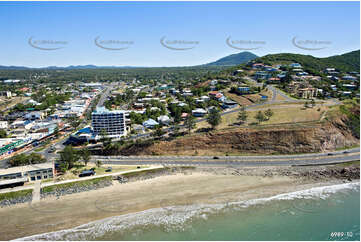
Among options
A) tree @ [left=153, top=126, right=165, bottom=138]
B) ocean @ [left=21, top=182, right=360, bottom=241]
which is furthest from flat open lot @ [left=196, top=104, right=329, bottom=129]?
ocean @ [left=21, top=182, right=360, bottom=241]

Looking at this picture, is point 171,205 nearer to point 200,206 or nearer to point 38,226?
point 200,206

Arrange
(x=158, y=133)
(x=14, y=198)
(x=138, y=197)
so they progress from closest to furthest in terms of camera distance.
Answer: (x=14, y=198)
(x=138, y=197)
(x=158, y=133)

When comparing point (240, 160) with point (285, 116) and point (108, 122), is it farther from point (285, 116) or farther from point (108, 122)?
point (108, 122)

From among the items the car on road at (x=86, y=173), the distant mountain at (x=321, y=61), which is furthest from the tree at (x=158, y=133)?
the distant mountain at (x=321, y=61)

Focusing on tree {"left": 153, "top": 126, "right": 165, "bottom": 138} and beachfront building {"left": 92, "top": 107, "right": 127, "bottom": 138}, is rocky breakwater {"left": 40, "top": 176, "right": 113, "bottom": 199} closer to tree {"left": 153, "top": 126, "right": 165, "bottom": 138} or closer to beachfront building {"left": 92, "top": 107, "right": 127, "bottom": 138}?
tree {"left": 153, "top": 126, "right": 165, "bottom": 138}

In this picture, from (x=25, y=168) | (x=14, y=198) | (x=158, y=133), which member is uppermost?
(x=158, y=133)

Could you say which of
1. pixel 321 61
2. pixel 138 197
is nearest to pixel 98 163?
pixel 138 197

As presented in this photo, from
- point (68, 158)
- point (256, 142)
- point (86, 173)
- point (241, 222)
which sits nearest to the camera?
point (241, 222)
